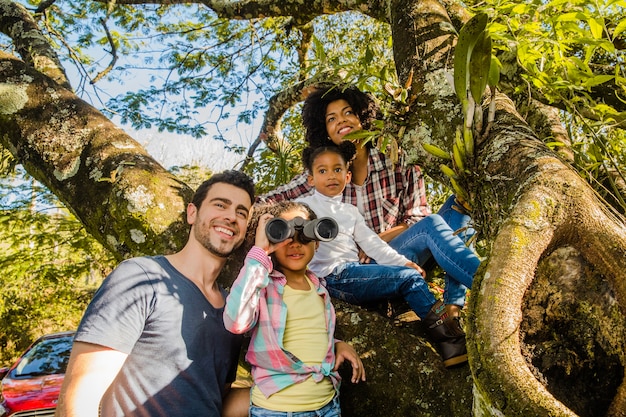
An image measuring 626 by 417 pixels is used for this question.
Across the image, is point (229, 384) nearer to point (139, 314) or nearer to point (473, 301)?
point (139, 314)

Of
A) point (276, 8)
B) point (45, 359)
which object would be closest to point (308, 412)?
point (276, 8)

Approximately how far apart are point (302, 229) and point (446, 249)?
87 cm

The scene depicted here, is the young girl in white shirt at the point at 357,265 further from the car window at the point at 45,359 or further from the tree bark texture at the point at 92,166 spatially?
the car window at the point at 45,359

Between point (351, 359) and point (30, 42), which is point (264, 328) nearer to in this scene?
point (351, 359)

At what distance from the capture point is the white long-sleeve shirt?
2701mm

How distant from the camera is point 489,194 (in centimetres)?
168

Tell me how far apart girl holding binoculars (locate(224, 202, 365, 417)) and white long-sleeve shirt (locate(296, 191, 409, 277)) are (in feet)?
1.88

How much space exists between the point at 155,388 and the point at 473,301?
1300 millimetres

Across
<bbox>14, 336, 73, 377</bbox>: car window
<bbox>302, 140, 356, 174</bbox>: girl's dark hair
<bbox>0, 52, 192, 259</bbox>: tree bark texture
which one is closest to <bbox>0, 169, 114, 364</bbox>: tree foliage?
<bbox>14, 336, 73, 377</bbox>: car window

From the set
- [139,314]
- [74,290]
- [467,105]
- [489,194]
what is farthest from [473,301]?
[74,290]

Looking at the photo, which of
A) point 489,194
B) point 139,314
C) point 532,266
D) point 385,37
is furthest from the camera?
point 385,37

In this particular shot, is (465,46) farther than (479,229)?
No

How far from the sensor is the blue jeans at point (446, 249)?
2.37 m

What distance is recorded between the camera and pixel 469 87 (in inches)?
65.3
